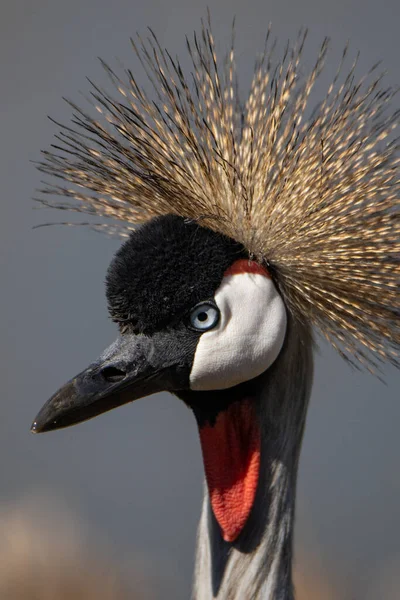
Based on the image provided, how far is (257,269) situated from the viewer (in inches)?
73.9

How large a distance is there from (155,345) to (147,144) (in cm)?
43

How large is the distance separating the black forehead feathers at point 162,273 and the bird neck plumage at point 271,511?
0.68ft

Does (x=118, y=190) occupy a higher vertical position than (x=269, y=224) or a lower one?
higher

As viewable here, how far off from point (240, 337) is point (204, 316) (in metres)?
0.08

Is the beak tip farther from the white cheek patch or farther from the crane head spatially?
the white cheek patch

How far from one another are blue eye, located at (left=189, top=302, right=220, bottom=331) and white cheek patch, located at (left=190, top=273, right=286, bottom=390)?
1 cm

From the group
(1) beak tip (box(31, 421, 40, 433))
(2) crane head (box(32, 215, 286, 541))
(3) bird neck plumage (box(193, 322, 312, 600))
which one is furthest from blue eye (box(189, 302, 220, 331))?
(1) beak tip (box(31, 421, 40, 433))

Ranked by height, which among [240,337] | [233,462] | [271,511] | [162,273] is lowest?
[271,511]

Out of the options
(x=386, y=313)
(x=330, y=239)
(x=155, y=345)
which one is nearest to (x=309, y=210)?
(x=330, y=239)

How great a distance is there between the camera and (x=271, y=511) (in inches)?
74.4

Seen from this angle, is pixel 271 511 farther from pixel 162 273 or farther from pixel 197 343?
pixel 162 273

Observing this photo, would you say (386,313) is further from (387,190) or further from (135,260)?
(135,260)

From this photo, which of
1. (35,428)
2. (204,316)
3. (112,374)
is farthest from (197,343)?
(35,428)

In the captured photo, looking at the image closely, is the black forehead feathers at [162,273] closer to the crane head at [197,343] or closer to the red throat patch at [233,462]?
the crane head at [197,343]
